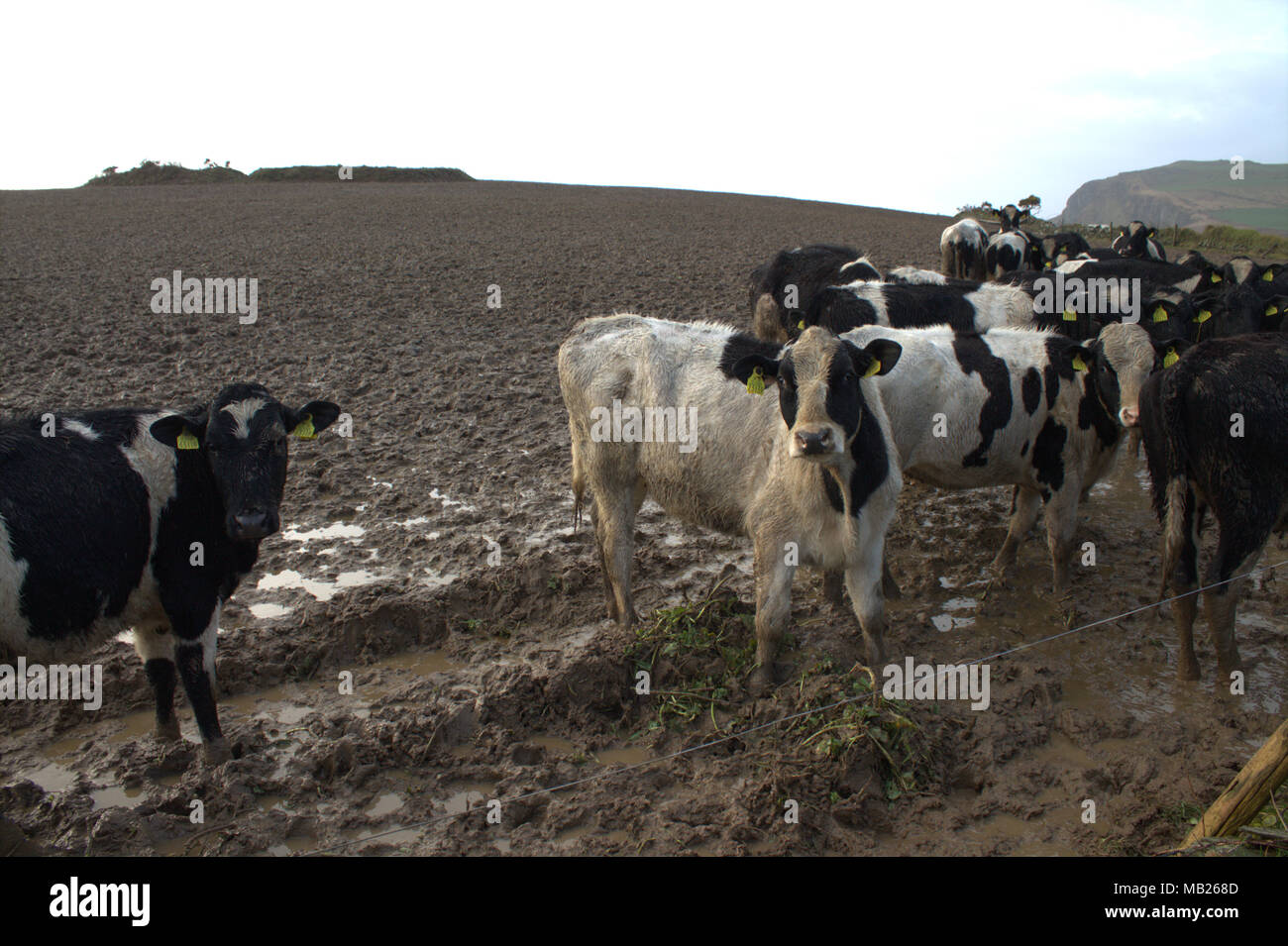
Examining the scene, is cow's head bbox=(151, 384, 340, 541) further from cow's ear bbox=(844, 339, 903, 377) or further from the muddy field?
cow's ear bbox=(844, 339, 903, 377)

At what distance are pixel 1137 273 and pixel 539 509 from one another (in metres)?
10.5

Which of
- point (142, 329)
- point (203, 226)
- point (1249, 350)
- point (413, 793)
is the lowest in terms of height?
point (413, 793)

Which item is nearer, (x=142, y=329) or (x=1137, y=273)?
(x=1137, y=273)

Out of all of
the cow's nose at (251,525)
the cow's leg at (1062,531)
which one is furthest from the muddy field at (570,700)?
the cow's nose at (251,525)

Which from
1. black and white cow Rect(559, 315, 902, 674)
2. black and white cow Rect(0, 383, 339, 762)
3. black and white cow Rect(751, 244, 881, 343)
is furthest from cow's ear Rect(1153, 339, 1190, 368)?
black and white cow Rect(0, 383, 339, 762)

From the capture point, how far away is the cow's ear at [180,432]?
15.6 feet

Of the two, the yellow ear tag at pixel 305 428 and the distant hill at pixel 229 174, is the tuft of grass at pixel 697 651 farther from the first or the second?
the distant hill at pixel 229 174

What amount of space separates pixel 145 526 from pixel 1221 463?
20.3ft

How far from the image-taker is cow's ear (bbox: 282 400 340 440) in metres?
5.26

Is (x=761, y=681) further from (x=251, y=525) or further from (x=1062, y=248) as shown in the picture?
(x=1062, y=248)

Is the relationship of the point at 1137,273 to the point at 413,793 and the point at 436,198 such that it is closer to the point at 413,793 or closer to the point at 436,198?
the point at 413,793

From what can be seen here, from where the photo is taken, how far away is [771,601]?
5418 millimetres
